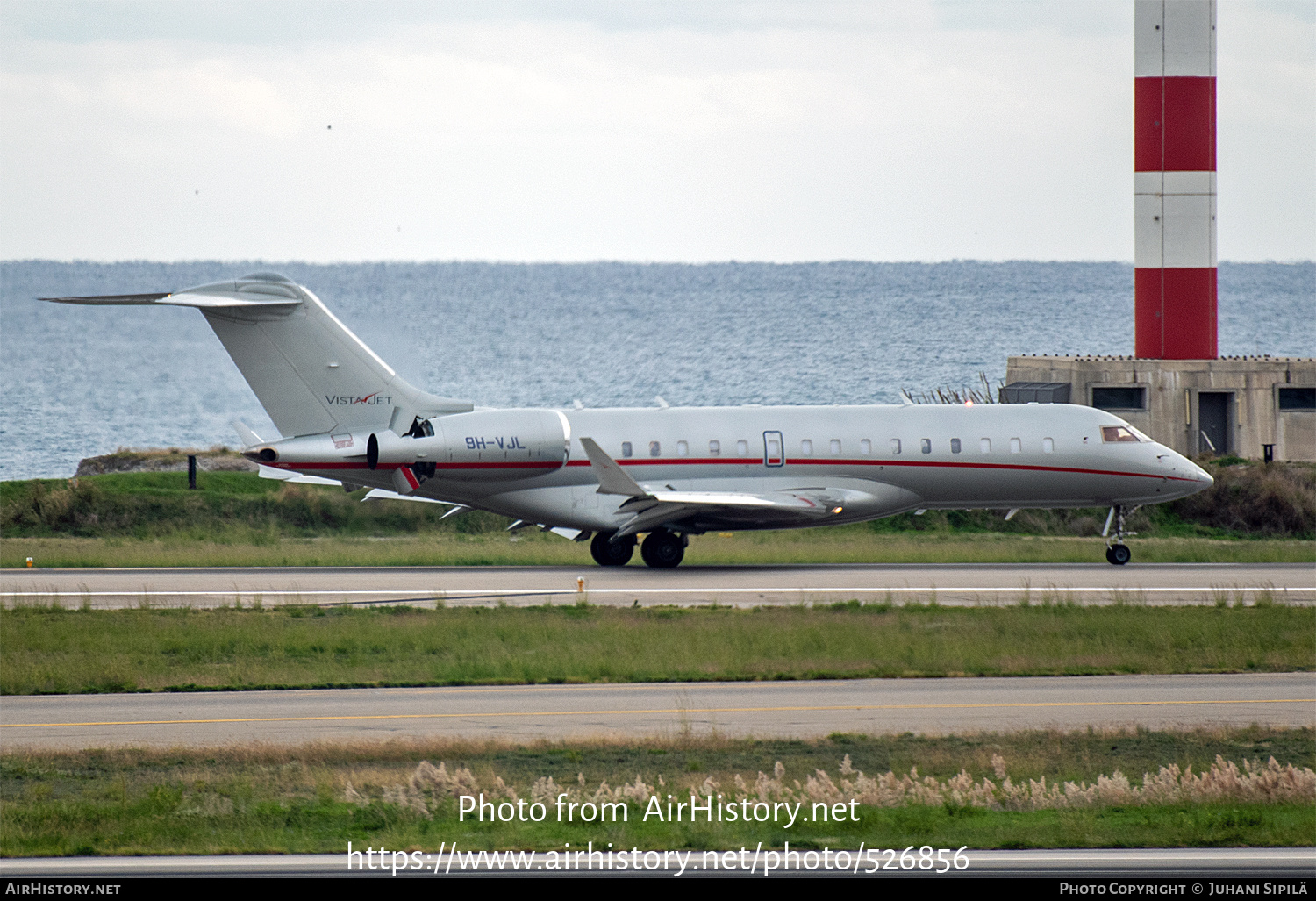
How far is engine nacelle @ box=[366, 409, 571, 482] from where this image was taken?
3272cm

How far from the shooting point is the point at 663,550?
112ft

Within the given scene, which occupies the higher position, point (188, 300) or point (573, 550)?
point (188, 300)

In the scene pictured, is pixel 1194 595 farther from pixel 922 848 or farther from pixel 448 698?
pixel 922 848

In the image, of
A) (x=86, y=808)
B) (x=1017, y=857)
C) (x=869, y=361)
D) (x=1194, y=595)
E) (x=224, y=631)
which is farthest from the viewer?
(x=869, y=361)

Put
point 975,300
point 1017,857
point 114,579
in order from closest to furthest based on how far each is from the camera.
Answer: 1. point 1017,857
2. point 114,579
3. point 975,300

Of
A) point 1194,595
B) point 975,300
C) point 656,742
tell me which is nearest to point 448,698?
point 656,742

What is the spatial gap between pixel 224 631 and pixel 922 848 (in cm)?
1493

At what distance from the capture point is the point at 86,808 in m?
13.5

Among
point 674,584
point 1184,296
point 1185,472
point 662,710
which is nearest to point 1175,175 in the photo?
point 1184,296

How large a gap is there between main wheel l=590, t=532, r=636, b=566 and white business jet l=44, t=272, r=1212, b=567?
41mm

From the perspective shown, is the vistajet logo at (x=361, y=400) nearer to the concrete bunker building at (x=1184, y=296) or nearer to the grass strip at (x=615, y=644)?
the grass strip at (x=615, y=644)

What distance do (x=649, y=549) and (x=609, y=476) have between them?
2656mm

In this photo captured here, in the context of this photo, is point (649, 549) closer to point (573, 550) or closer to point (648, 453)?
point (648, 453)

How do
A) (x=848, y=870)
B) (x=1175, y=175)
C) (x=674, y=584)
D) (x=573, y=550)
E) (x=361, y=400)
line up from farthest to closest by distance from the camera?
(x=1175, y=175)
(x=573, y=550)
(x=361, y=400)
(x=674, y=584)
(x=848, y=870)
